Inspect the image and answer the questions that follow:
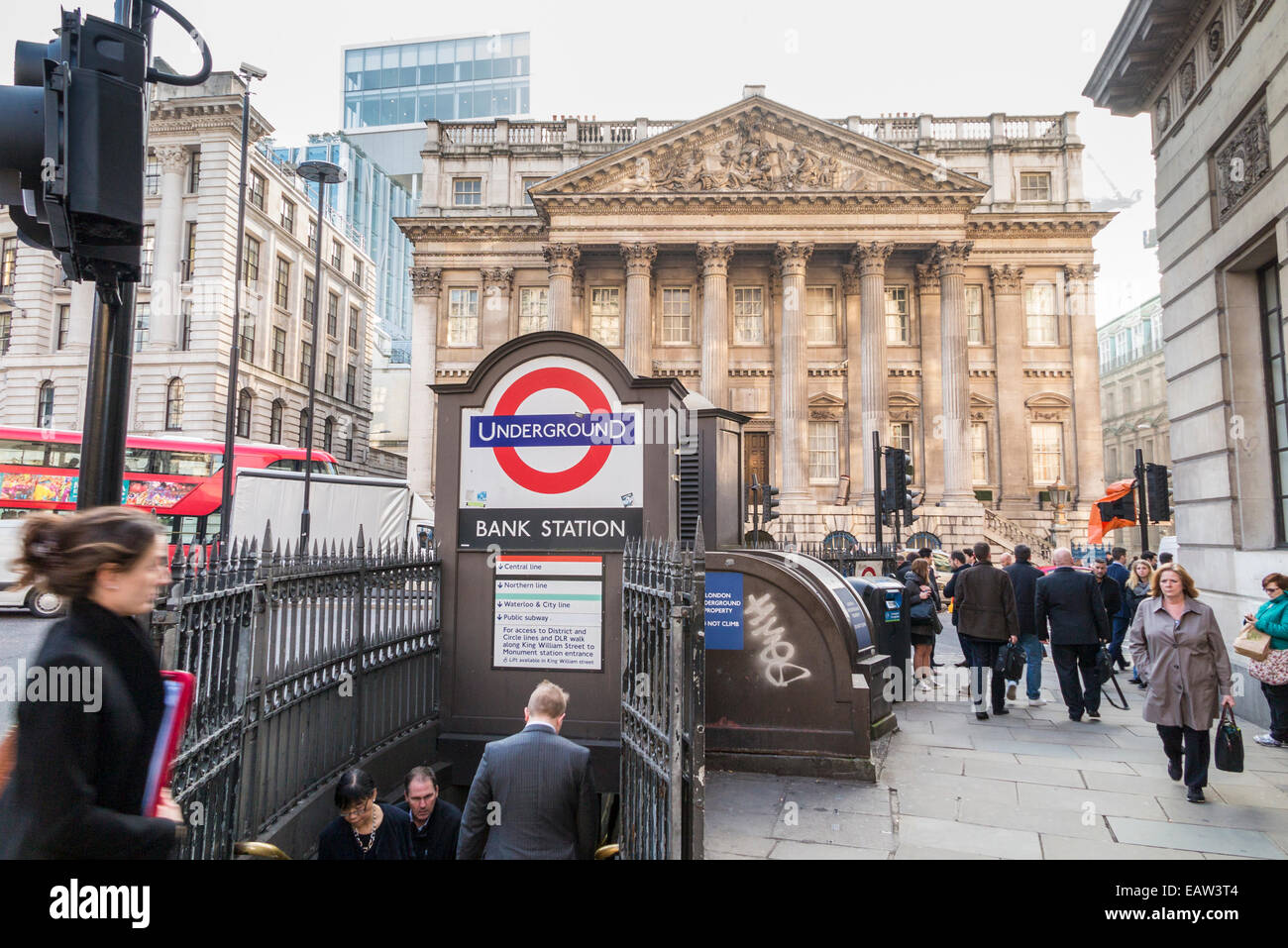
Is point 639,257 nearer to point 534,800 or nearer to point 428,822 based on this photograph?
point 428,822

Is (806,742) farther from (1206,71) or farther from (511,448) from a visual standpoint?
(1206,71)

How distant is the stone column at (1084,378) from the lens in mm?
36094

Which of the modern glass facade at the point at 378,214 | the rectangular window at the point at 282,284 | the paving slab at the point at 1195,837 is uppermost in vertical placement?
the modern glass facade at the point at 378,214

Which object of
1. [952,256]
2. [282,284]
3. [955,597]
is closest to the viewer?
[955,597]

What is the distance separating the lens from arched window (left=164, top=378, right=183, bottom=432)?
3591 centimetres

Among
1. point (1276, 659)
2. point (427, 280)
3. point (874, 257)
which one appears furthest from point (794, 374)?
point (1276, 659)

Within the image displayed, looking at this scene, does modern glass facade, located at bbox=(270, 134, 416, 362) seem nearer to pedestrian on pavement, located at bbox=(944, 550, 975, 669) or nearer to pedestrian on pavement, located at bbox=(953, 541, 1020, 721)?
pedestrian on pavement, located at bbox=(944, 550, 975, 669)

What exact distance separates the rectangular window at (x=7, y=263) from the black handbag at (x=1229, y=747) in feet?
152

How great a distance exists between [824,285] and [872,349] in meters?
5.08

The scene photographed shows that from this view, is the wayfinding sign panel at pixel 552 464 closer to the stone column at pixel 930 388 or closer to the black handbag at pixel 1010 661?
the black handbag at pixel 1010 661

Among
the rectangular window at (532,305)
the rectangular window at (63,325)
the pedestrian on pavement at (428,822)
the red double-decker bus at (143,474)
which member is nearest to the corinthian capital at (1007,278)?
the rectangular window at (532,305)

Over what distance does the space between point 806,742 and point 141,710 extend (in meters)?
5.51

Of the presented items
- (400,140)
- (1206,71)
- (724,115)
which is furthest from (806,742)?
(400,140)

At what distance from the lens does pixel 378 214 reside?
78.5 metres
